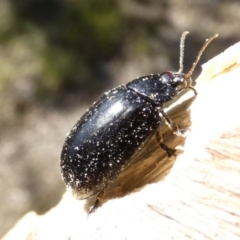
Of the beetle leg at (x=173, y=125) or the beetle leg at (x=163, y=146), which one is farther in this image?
the beetle leg at (x=173, y=125)

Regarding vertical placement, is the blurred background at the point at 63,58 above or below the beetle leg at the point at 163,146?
below

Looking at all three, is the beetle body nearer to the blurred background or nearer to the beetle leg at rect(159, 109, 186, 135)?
the beetle leg at rect(159, 109, 186, 135)

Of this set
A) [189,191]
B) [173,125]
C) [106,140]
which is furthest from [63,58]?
[189,191]

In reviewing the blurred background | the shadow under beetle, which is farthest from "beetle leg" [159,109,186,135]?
the blurred background

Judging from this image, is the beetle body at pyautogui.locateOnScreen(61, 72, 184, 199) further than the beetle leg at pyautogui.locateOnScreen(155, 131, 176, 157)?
Yes

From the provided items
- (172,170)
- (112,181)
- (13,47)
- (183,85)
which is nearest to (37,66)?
(13,47)

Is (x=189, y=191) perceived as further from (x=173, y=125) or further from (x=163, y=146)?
(x=173, y=125)

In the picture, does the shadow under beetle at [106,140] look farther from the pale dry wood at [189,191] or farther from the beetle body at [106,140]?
the pale dry wood at [189,191]

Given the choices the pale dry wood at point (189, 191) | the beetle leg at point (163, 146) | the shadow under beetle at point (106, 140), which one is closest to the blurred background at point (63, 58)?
the shadow under beetle at point (106, 140)

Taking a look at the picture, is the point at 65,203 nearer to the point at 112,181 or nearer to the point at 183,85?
the point at 112,181
